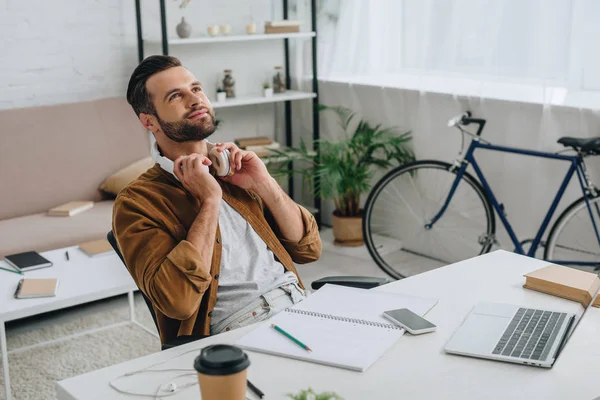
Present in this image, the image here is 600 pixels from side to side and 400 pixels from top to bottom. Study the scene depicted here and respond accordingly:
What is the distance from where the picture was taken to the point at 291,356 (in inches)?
60.1

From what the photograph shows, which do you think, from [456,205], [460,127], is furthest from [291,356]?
[456,205]

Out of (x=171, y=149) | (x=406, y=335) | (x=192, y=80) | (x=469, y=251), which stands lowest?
(x=469, y=251)

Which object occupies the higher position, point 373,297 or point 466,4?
point 466,4

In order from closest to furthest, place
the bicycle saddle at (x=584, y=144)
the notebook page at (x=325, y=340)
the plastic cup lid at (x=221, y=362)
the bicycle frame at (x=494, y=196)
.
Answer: the plastic cup lid at (x=221, y=362)
the notebook page at (x=325, y=340)
the bicycle saddle at (x=584, y=144)
the bicycle frame at (x=494, y=196)

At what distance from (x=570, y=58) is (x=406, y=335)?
221cm

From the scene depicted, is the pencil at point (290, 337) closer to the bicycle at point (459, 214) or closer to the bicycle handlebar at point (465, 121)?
the bicycle at point (459, 214)

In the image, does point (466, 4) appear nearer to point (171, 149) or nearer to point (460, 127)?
point (460, 127)

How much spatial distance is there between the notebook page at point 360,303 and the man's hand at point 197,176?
0.35 metres

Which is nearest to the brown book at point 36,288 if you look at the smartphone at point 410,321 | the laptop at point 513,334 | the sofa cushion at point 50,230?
the sofa cushion at point 50,230

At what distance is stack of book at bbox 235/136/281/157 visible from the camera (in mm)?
4530

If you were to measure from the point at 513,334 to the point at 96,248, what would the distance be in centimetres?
211

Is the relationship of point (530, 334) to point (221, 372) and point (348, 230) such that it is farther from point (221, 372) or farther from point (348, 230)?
point (348, 230)

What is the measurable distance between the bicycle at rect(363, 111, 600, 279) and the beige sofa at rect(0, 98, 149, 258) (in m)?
1.35

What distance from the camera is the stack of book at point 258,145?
14.9 feet
